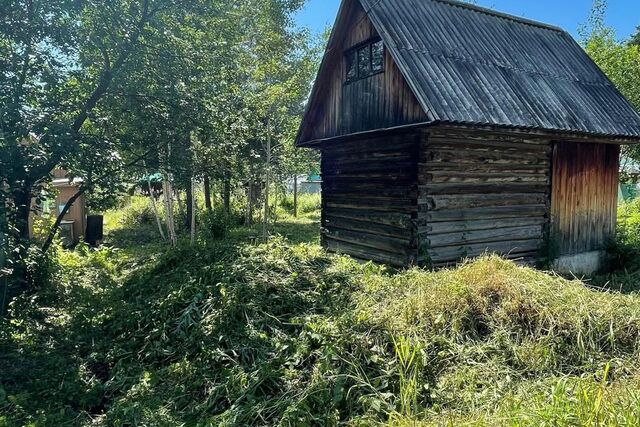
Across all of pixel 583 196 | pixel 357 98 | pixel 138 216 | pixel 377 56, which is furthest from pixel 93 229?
pixel 583 196

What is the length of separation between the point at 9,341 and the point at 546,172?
9.13 meters

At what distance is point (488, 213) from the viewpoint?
7637mm

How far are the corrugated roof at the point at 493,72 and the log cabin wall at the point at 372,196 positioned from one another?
99 cm

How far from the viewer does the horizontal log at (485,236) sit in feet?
23.6

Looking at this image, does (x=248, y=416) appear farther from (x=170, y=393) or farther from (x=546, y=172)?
(x=546, y=172)

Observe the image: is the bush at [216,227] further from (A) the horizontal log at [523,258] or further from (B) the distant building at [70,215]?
(A) the horizontal log at [523,258]

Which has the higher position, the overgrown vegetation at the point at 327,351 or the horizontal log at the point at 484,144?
the horizontal log at the point at 484,144

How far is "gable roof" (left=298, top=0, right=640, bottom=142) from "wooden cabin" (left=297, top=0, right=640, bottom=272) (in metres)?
0.03

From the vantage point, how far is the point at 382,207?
7973mm

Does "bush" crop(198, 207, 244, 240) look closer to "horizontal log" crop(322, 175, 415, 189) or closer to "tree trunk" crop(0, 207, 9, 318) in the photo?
"horizontal log" crop(322, 175, 415, 189)

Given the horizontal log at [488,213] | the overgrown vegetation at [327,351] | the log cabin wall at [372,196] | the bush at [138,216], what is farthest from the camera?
the bush at [138,216]

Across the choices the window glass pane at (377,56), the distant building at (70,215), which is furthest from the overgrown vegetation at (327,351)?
the distant building at (70,215)

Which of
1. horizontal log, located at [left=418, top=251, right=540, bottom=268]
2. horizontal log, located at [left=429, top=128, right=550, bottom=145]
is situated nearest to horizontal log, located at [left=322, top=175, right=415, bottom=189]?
horizontal log, located at [left=429, top=128, right=550, bottom=145]

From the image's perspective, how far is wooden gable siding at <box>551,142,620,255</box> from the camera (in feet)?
27.8
